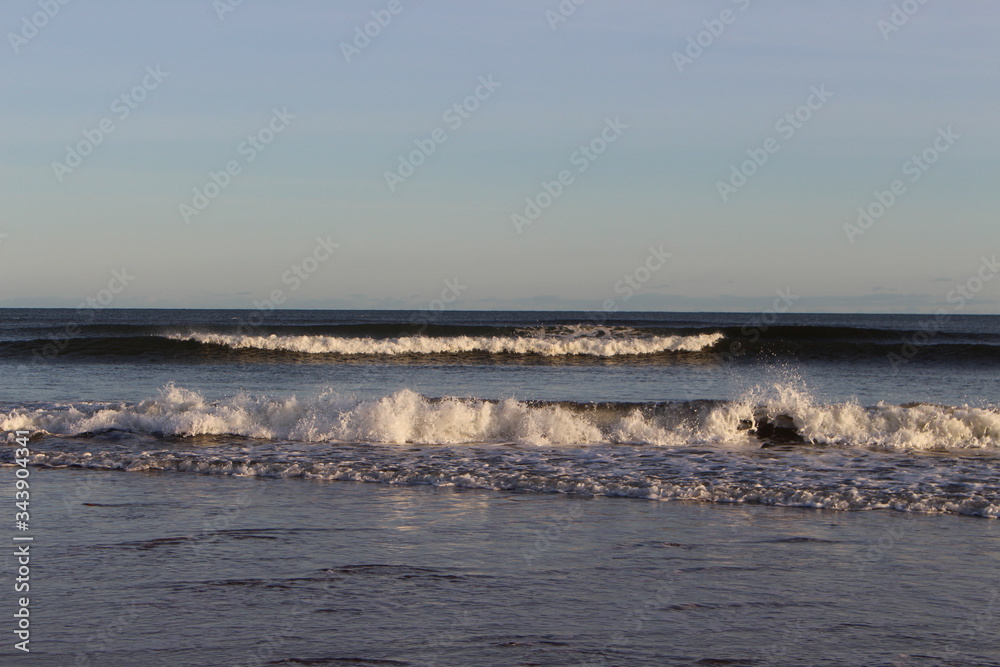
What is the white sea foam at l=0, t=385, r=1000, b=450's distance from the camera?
13.5 meters

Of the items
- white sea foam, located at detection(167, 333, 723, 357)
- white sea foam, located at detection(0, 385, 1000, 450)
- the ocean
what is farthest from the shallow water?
white sea foam, located at detection(167, 333, 723, 357)

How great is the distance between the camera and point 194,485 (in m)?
10.2

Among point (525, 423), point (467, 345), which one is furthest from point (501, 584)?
point (467, 345)

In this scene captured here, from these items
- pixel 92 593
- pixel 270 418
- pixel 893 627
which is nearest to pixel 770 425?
pixel 270 418

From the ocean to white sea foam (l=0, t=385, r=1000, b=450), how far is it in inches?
1.9

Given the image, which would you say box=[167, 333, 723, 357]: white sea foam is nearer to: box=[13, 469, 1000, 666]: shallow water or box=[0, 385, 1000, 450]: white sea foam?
box=[0, 385, 1000, 450]: white sea foam

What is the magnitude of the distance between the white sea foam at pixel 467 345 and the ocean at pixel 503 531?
13250mm

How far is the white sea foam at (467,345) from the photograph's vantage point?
33.2m

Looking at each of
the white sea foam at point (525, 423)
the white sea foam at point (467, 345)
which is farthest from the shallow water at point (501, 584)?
the white sea foam at point (467, 345)

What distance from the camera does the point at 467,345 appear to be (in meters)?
34.7

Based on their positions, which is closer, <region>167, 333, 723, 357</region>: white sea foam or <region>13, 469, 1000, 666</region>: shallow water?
<region>13, 469, 1000, 666</region>: shallow water

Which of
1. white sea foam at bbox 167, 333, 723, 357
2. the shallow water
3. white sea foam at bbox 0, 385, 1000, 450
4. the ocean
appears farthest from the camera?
white sea foam at bbox 167, 333, 723, 357

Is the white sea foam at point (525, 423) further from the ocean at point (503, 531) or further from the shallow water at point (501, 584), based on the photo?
the shallow water at point (501, 584)

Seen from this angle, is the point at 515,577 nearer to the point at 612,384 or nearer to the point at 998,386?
the point at 612,384
